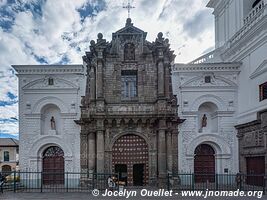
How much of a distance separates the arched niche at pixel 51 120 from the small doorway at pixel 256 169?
1461 cm

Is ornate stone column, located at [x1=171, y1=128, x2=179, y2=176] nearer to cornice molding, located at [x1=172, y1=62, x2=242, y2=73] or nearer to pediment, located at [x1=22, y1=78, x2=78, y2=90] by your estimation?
cornice molding, located at [x1=172, y1=62, x2=242, y2=73]

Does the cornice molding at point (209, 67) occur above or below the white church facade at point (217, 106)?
above

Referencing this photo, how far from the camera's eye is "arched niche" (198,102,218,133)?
89.3 ft

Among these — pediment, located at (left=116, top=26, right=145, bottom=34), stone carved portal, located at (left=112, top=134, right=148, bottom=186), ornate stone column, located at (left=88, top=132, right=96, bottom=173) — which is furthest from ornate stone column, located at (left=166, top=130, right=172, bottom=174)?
pediment, located at (left=116, top=26, right=145, bottom=34)

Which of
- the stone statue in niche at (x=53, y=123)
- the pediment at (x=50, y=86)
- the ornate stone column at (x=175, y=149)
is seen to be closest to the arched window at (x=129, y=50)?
the pediment at (x=50, y=86)

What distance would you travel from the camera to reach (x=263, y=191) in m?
20.1

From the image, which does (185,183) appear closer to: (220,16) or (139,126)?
(139,126)

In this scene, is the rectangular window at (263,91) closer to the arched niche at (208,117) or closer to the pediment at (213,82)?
the pediment at (213,82)

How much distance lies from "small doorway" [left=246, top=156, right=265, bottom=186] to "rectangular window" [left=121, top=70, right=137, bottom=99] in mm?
9911

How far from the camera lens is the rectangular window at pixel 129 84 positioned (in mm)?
26688

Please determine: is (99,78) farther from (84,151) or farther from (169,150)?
(169,150)

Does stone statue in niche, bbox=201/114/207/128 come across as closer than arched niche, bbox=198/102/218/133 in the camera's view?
No

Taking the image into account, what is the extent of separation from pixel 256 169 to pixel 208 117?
598 centimetres

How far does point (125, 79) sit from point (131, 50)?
234 cm
